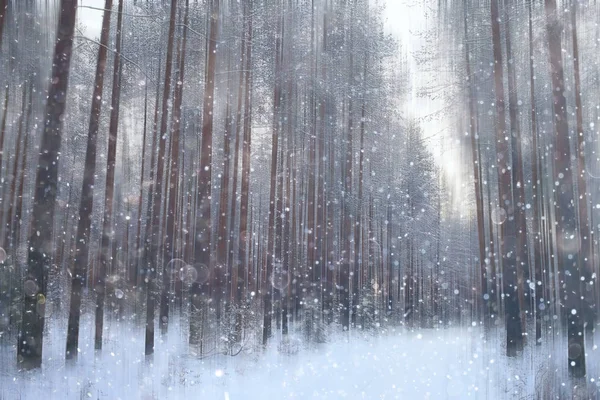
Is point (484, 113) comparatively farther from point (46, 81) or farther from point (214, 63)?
point (46, 81)

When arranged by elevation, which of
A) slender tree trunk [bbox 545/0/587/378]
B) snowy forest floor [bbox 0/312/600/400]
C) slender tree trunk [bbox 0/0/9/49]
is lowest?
snowy forest floor [bbox 0/312/600/400]

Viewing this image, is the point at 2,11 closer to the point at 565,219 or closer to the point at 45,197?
the point at 45,197

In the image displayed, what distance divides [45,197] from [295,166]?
9.32 metres

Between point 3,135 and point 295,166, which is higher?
A: point 295,166

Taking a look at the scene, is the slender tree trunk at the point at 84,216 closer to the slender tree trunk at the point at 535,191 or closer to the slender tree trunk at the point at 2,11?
the slender tree trunk at the point at 2,11

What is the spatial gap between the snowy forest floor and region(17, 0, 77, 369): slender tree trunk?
1.24 feet

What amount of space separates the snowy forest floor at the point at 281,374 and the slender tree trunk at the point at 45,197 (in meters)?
0.38

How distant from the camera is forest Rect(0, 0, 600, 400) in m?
8.16

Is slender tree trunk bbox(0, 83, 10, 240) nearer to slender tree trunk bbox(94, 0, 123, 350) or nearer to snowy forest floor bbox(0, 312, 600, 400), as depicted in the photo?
slender tree trunk bbox(94, 0, 123, 350)

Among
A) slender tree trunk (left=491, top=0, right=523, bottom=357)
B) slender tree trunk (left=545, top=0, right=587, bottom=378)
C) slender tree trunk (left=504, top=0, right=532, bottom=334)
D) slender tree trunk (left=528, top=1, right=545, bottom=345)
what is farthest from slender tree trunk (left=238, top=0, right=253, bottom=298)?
slender tree trunk (left=545, top=0, right=587, bottom=378)

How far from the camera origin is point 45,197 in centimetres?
795

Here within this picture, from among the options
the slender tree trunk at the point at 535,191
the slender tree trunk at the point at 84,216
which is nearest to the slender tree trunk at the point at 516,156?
the slender tree trunk at the point at 535,191

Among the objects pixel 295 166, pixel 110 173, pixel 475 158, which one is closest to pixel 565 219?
pixel 475 158

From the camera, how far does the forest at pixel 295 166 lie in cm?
816
